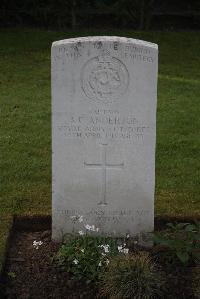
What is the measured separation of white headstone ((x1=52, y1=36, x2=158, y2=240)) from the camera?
4.89m

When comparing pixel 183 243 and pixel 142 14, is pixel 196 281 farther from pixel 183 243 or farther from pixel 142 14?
pixel 142 14

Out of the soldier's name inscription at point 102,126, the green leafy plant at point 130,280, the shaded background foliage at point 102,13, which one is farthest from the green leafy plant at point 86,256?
the shaded background foliage at point 102,13

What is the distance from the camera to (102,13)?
1409 centimetres

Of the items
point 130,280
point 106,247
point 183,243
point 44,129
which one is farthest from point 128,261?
point 44,129

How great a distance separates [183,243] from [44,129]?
354cm

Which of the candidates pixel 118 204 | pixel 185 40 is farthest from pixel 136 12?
pixel 118 204

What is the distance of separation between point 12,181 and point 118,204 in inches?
68.3

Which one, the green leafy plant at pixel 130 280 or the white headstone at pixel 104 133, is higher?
the white headstone at pixel 104 133

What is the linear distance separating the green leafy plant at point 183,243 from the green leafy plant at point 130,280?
0.24m

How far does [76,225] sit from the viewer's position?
521 centimetres

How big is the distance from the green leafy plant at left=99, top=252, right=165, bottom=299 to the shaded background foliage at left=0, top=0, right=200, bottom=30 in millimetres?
9700

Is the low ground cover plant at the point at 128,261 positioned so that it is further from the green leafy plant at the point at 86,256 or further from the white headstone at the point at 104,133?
the white headstone at the point at 104,133

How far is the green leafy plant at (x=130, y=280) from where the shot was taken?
14.5ft

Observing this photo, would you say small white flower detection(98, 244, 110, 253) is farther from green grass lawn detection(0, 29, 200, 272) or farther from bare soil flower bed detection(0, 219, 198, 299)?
green grass lawn detection(0, 29, 200, 272)
